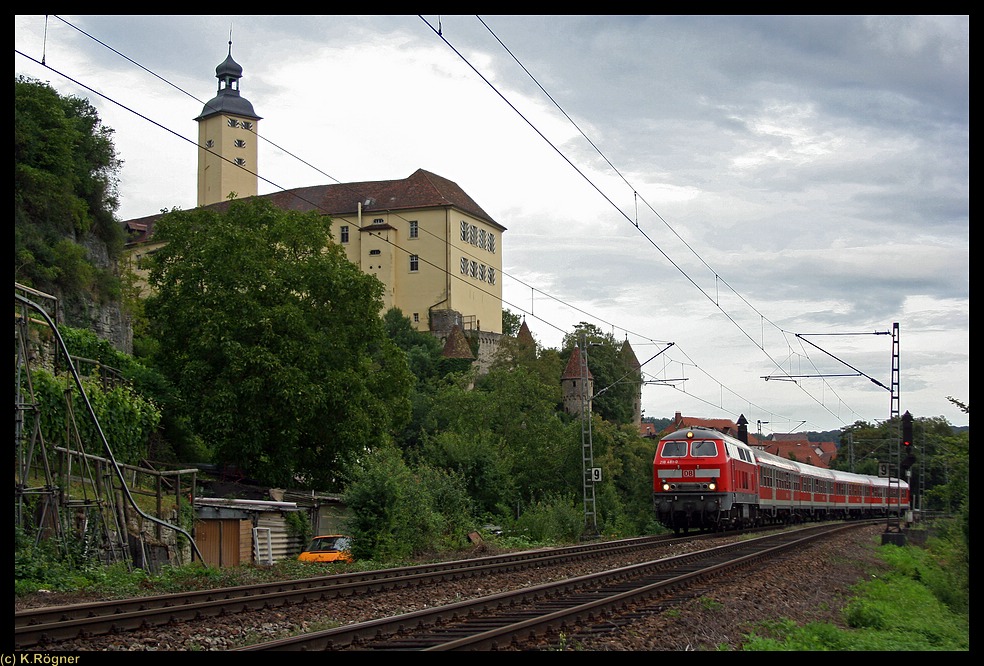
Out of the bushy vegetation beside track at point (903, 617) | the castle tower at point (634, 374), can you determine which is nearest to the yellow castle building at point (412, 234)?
the castle tower at point (634, 374)

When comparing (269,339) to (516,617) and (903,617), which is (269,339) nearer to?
(516,617)

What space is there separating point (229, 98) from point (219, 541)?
99.2 m

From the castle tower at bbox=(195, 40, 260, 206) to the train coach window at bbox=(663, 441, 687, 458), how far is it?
89030 millimetres

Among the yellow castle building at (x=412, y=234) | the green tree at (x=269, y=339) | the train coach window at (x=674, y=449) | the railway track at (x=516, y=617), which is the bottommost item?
the railway track at (x=516, y=617)

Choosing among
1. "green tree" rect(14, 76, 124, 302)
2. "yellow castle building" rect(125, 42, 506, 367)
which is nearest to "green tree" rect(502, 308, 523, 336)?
"yellow castle building" rect(125, 42, 506, 367)

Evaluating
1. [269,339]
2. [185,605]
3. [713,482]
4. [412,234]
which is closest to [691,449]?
[713,482]

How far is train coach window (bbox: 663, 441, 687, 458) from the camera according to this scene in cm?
3612

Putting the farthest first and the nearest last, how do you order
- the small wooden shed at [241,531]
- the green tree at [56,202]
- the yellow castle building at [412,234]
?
1. the yellow castle building at [412,234]
2. the green tree at [56,202]
3. the small wooden shed at [241,531]

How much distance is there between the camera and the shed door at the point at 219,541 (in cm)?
2822

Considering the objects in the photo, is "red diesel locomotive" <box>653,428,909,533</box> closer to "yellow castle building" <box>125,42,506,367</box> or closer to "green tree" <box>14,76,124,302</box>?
"green tree" <box>14,76,124,302</box>

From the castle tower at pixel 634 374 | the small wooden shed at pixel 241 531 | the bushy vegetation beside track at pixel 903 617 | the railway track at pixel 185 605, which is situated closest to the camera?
the railway track at pixel 185 605

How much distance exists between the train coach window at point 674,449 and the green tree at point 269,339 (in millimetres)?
11601

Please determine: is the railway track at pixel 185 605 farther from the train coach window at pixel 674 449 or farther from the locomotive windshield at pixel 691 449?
the train coach window at pixel 674 449
